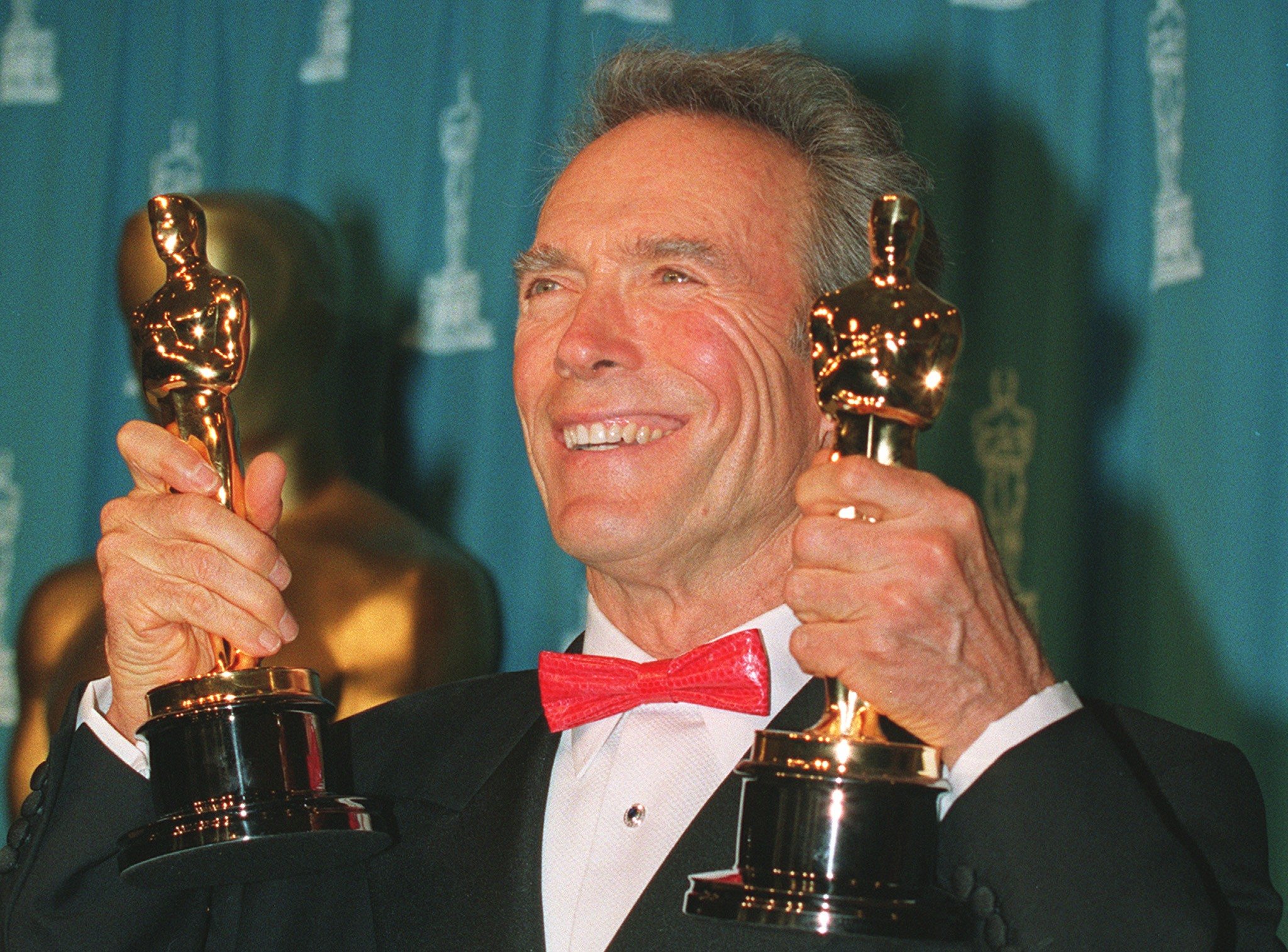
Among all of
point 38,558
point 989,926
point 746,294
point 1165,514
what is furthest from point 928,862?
point 38,558

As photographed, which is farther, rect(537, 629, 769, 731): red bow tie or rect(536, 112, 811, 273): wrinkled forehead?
rect(536, 112, 811, 273): wrinkled forehead

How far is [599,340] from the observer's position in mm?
1586

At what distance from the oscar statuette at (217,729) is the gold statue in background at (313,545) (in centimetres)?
78

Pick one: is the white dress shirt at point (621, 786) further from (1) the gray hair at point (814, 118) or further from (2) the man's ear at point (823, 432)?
(1) the gray hair at point (814, 118)

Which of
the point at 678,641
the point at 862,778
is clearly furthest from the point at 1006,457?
the point at 862,778

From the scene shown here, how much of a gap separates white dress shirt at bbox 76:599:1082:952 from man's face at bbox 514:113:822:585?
14cm

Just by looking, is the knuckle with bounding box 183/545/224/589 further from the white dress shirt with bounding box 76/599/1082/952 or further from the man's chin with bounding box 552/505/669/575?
the man's chin with bounding box 552/505/669/575

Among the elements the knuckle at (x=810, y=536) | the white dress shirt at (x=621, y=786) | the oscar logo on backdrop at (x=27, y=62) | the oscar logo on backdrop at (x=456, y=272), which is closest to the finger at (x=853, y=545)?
the knuckle at (x=810, y=536)

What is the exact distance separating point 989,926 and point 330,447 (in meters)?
1.46

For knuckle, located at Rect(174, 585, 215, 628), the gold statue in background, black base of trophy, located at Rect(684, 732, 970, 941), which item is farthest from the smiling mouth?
the gold statue in background

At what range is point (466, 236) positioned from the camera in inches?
109

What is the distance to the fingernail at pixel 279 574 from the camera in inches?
54.9

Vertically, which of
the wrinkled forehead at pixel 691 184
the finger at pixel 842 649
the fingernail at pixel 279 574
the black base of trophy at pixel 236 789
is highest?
the wrinkled forehead at pixel 691 184

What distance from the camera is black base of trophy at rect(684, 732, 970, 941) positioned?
1.07m
